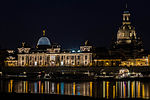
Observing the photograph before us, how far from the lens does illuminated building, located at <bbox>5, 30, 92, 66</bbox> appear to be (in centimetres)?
14812

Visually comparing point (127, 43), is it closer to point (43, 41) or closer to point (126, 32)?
point (126, 32)

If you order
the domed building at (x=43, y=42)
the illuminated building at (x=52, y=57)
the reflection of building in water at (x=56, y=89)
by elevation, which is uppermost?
the domed building at (x=43, y=42)

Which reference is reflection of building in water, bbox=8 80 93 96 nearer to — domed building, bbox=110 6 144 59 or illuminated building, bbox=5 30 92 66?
illuminated building, bbox=5 30 92 66

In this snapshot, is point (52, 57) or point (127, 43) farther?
point (127, 43)

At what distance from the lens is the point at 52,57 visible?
151m

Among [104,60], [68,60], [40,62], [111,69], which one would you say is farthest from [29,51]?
[111,69]

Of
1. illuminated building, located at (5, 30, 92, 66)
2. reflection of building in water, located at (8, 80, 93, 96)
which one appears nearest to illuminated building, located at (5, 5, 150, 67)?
illuminated building, located at (5, 30, 92, 66)

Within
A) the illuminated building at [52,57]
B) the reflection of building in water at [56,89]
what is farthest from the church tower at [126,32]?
the reflection of building in water at [56,89]

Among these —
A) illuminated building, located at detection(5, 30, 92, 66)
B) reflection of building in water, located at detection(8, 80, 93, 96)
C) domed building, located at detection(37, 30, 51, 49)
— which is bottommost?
reflection of building in water, located at detection(8, 80, 93, 96)

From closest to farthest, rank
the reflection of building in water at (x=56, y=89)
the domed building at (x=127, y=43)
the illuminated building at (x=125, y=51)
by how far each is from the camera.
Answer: the reflection of building in water at (x=56, y=89)
the illuminated building at (x=125, y=51)
the domed building at (x=127, y=43)

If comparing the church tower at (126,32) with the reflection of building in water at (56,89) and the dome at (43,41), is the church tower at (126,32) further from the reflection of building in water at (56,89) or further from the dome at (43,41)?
the reflection of building in water at (56,89)

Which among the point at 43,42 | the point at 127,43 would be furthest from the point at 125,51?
the point at 43,42

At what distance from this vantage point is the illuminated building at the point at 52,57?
148125 mm

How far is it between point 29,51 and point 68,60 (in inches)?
663
